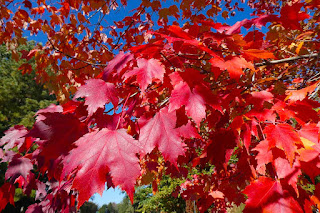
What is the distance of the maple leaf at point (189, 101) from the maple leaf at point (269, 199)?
1.85 ft

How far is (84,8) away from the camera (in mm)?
3676

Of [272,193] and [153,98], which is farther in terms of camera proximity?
[153,98]

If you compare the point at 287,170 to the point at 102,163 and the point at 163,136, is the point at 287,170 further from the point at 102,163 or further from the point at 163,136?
the point at 102,163

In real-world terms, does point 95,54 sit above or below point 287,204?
above

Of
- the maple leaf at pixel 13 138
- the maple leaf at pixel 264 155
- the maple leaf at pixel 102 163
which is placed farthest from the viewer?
the maple leaf at pixel 13 138

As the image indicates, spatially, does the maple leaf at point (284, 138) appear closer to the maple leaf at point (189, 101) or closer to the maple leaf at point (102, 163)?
the maple leaf at point (189, 101)

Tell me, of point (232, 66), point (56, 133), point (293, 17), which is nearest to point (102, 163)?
point (56, 133)

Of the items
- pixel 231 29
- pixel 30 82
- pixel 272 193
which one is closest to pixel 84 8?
pixel 231 29

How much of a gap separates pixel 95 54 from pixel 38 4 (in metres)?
1.60

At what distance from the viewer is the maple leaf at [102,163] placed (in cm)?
86

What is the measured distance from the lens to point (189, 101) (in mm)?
1043

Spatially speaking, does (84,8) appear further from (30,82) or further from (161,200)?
(30,82)

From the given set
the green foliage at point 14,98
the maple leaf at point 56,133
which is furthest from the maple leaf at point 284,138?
the green foliage at point 14,98

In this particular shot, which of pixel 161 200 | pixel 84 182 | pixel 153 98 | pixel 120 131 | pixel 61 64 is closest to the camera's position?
pixel 84 182
